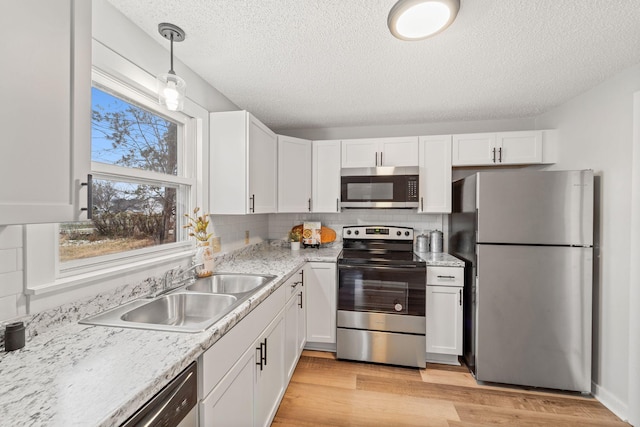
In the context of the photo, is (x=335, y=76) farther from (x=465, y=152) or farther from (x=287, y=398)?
(x=287, y=398)

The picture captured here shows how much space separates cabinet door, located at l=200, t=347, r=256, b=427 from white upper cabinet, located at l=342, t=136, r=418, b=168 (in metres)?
2.12

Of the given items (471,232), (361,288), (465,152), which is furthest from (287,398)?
(465,152)

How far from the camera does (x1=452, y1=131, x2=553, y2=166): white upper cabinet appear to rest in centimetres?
263

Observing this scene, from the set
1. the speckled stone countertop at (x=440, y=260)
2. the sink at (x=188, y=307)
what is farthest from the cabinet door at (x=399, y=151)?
the sink at (x=188, y=307)

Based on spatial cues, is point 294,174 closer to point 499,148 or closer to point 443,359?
point 499,148

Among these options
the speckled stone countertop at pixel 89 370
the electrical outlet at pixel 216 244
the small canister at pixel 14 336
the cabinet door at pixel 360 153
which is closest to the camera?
the speckled stone countertop at pixel 89 370

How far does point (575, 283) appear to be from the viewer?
203 centimetres

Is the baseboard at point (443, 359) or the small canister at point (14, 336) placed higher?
the small canister at point (14, 336)

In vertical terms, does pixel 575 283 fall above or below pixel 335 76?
below

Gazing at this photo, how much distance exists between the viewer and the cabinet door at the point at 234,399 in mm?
1014

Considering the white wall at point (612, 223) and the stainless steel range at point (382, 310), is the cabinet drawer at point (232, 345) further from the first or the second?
the white wall at point (612, 223)

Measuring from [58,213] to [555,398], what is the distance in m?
3.11

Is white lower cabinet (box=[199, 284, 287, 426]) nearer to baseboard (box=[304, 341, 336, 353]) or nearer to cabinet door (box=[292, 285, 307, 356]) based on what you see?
cabinet door (box=[292, 285, 307, 356])

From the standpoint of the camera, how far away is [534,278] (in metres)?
2.09
